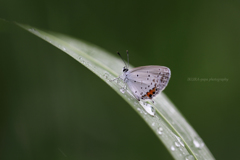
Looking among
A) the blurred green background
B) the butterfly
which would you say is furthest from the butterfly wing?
the blurred green background

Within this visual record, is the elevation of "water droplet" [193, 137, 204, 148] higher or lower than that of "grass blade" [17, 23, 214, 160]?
lower

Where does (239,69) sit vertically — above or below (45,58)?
below

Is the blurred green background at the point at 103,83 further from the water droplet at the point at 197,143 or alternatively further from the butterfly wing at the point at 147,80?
the water droplet at the point at 197,143

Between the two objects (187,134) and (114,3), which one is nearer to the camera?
(187,134)

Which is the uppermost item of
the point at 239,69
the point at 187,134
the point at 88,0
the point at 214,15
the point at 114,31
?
the point at 88,0

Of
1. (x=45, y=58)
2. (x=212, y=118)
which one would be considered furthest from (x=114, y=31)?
(x=212, y=118)

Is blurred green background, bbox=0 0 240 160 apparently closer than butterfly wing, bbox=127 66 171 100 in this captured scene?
No

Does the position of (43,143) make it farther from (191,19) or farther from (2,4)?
(191,19)

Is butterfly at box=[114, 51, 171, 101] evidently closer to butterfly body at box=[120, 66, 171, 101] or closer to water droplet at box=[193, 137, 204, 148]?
butterfly body at box=[120, 66, 171, 101]
